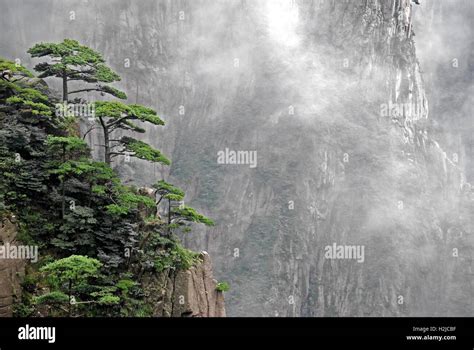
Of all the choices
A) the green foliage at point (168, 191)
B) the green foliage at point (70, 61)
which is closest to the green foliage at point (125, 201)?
the green foliage at point (168, 191)

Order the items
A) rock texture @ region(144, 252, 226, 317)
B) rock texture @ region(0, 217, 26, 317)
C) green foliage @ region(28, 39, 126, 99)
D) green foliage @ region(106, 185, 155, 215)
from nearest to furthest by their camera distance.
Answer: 1. rock texture @ region(0, 217, 26, 317)
2. green foliage @ region(106, 185, 155, 215)
3. rock texture @ region(144, 252, 226, 317)
4. green foliage @ region(28, 39, 126, 99)

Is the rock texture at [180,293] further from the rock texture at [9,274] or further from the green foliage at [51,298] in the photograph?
the rock texture at [9,274]

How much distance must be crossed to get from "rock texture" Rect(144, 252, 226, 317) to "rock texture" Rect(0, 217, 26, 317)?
5.68 m

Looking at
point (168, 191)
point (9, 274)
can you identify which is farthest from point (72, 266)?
point (168, 191)

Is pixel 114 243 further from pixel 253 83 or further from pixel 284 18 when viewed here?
pixel 284 18

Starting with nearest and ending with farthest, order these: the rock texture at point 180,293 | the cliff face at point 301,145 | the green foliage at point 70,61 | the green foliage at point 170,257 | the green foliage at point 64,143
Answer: the green foliage at point 64,143 < the rock texture at point 180,293 < the green foliage at point 170,257 < the green foliage at point 70,61 < the cliff face at point 301,145

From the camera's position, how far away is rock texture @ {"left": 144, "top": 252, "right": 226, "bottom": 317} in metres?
27.5

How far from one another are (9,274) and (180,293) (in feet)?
25.2

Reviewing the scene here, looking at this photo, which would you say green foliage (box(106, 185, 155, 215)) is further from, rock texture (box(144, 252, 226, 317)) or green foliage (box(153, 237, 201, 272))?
rock texture (box(144, 252, 226, 317))

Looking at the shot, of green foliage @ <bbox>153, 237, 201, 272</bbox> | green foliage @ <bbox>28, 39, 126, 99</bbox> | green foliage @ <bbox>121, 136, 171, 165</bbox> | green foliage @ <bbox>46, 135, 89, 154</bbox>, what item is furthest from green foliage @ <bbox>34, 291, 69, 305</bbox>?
green foliage @ <bbox>28, 39, 126, 99</bbox>

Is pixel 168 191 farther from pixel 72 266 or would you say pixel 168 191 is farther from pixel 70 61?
pixel 72 266

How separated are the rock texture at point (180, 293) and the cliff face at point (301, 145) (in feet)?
227

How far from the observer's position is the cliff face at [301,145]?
112062 mm
